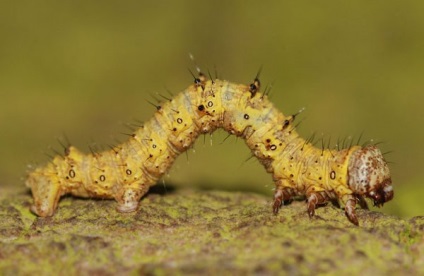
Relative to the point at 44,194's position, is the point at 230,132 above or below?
above

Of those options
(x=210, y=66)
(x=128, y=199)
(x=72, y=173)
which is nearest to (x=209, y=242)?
(x=128, y=199)

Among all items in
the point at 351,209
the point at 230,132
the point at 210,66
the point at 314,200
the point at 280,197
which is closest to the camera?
the point at 351,209

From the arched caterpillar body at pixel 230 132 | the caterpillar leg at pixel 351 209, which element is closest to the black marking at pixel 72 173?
the arched caterpillar body at pixel 230 132

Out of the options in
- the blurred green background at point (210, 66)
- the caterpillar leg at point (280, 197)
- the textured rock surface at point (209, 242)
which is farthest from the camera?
the blurred green background at point (210, 66)

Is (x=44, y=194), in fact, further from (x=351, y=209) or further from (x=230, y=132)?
(x=351, y=209)

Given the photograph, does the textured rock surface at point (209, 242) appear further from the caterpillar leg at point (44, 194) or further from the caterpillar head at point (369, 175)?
the caterpillar head at point (369, 175)

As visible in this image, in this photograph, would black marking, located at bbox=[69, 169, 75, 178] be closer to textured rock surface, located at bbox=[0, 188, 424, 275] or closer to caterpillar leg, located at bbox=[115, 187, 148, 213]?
textured rock surface, located at bbox=[0, 188, 424, 275]

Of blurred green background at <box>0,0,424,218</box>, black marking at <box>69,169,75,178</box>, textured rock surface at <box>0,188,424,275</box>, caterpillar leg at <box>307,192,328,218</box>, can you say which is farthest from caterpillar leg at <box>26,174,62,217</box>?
blurred green background at <box>0,0,424,218</box>
